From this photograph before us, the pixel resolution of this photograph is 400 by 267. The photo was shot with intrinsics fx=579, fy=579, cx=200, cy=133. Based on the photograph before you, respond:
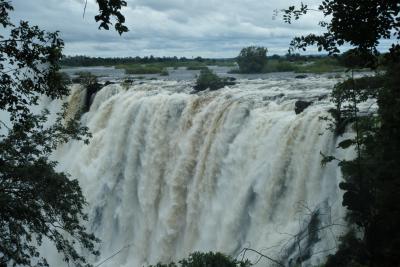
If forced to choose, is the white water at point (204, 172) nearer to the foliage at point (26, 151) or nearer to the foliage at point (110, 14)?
the foliage at point (26, 151)

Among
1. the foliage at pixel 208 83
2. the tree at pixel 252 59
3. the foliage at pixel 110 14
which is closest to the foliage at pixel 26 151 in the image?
the foliage at pixel 110 14

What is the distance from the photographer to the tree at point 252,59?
4069 cm

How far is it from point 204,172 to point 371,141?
29.2 feet

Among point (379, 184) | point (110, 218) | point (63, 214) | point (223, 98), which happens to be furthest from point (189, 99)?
point (379, 184)

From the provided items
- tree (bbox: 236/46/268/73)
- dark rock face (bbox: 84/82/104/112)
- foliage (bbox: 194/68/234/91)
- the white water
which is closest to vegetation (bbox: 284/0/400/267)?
the white water

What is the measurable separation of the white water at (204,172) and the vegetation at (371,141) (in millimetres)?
1913

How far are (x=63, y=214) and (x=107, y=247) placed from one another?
11.4 meters

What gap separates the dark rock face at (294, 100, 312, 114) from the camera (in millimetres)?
14875

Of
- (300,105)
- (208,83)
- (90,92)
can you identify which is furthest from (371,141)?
(90,92)

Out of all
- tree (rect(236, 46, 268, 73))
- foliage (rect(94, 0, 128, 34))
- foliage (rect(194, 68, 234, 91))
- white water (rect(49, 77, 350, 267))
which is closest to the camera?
foliage (rect(94, 0, 128, 34))

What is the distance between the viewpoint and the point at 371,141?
8.11m

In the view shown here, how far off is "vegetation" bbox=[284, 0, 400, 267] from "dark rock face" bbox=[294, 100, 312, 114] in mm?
4391

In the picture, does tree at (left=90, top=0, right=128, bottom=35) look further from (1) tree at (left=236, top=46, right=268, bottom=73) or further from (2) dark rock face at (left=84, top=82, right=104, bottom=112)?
(1) tree at (left=236, top=46, right=268, bottom=73)

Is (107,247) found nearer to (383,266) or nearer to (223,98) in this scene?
(223,98)
